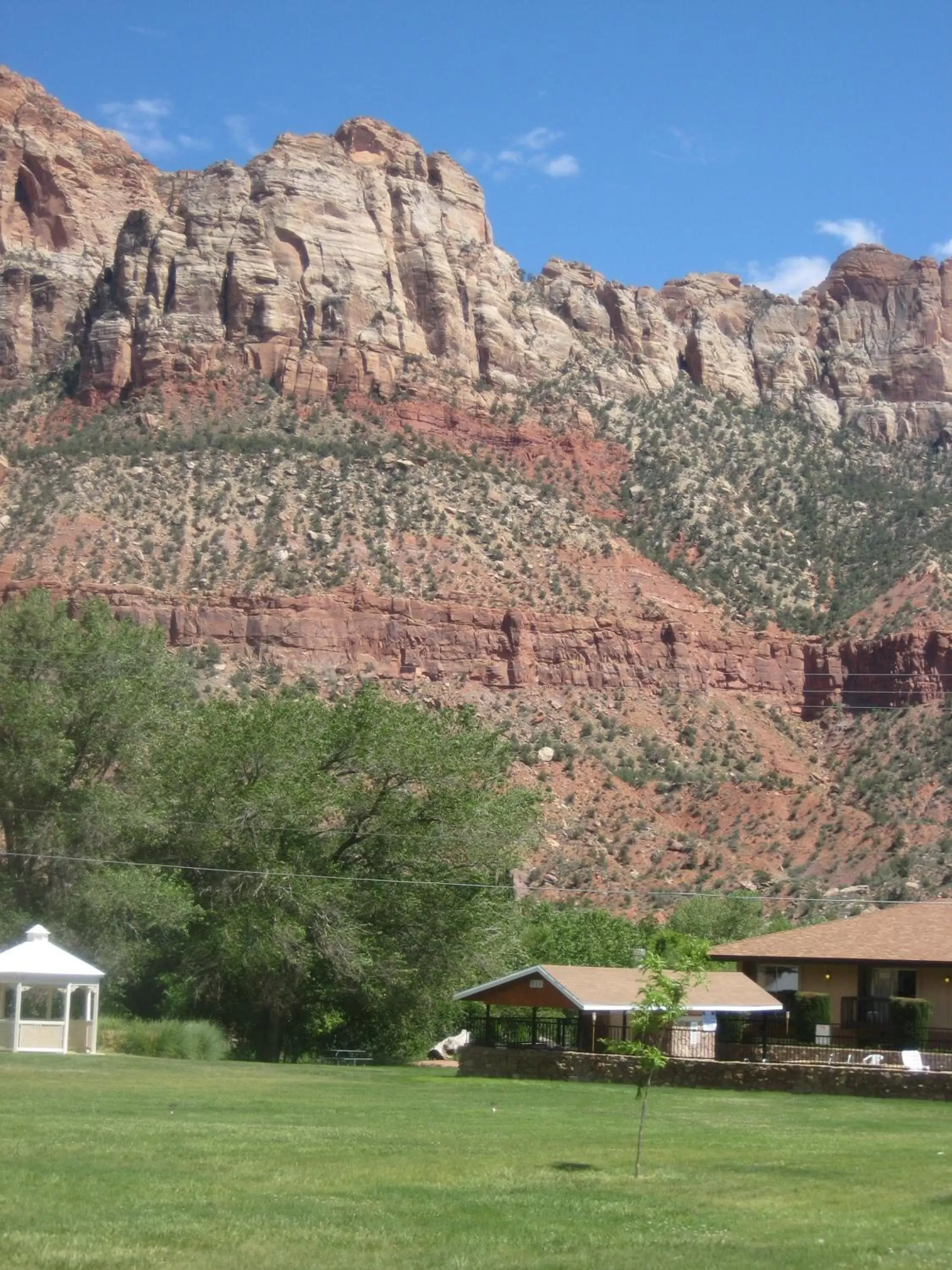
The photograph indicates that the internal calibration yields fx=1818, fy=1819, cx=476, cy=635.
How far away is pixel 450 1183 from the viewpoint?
20.7 meters

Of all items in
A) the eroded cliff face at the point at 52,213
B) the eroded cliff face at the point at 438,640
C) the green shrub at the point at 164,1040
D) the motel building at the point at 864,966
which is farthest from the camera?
the eroded cliff face at the point at 52,213

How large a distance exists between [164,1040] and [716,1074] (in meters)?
→ 13.1

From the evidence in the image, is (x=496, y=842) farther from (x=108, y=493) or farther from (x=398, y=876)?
(x=108, y=493)

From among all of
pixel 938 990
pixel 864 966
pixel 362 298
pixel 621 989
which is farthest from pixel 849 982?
pixel 362 298

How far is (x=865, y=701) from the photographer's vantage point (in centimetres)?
9694

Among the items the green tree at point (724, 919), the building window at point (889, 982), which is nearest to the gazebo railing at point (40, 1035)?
the building window at point (889, 982)

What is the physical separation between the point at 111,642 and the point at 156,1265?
118 feet

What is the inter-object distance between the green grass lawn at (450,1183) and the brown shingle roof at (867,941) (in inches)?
353

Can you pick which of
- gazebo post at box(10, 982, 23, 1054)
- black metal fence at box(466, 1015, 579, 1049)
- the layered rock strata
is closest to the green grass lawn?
gazebo post at box(10, 982, 23, 1054)

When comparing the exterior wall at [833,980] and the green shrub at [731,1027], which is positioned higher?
the exterior wall at [833,980]

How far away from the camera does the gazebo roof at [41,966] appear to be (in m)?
39.1

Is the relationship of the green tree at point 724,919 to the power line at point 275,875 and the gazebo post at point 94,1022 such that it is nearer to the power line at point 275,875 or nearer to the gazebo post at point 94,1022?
the power line at point 275,875

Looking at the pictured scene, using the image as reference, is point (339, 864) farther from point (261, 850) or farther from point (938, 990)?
point (938, 990)

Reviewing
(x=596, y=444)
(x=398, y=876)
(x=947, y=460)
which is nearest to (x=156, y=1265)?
(x=398, y=876)
